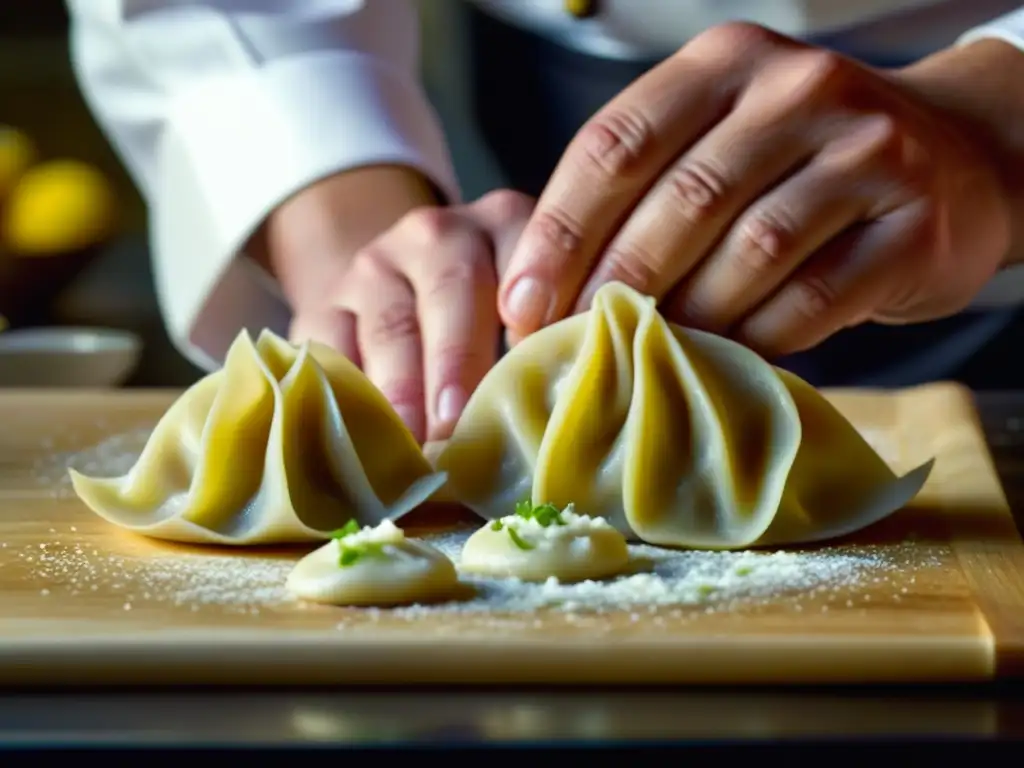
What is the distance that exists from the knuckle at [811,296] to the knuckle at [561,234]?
0.22 meters

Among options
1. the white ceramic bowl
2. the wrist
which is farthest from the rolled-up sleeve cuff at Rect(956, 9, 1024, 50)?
the white ceramic bowl

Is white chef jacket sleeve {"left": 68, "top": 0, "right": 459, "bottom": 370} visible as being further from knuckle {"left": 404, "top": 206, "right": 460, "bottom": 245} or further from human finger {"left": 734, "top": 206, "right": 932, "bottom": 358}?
human finger {"left": 734, "top": 206, "right": 932, "bottom": 358}

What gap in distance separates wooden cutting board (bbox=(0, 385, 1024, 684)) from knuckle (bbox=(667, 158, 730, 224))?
348 millimetres

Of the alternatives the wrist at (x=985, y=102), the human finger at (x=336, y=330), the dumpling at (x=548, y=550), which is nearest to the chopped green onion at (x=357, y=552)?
the dumpling at (x=548, y=550)

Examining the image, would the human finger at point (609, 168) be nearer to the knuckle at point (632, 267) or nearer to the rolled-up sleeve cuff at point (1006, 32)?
the knuckle at point (632, 267)

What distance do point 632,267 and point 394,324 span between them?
1.18ft

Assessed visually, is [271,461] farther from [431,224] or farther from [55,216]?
[55,216]

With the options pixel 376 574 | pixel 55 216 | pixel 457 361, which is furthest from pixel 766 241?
pixel 55 216

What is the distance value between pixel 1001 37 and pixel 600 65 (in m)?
0.75

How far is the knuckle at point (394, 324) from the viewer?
166 centimetres

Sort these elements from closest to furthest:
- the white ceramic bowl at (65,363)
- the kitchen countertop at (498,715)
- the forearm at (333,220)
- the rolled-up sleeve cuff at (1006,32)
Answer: the kitchen countertop at (498,715)
the rolled-up sleeve cuff at (1006,32)
the forearm at (333,220)
the white ceramic bowl at (65,363)

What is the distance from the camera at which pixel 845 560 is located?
1203 millimetres

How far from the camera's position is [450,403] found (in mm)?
1538

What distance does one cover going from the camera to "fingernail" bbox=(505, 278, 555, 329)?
4.68ft
